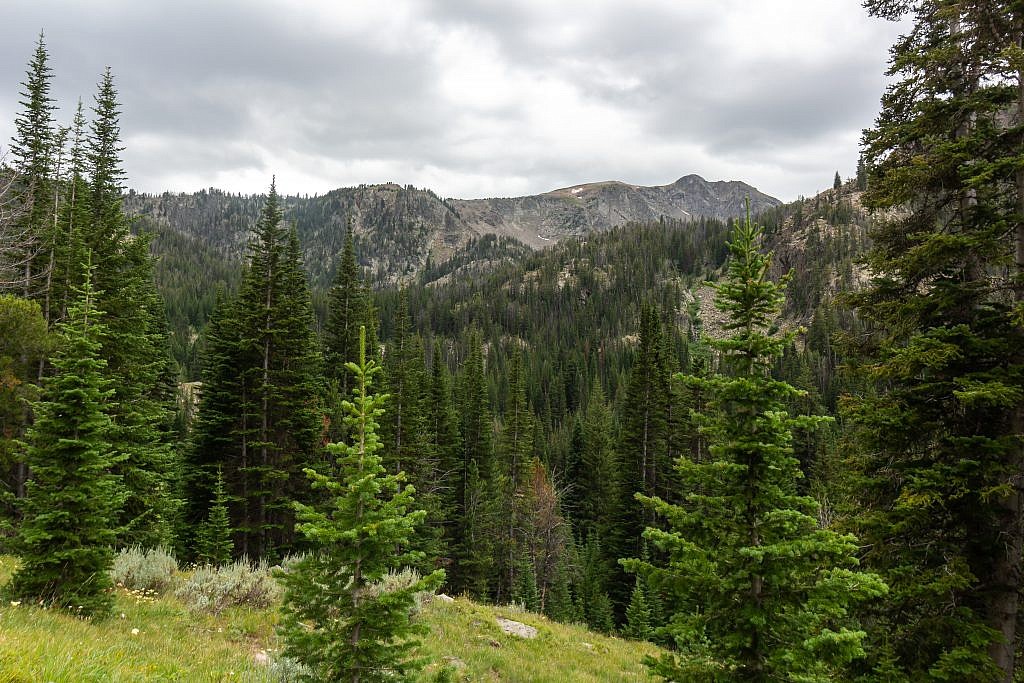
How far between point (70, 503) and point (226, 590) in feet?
13.9

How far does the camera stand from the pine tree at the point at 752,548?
4.88 meters

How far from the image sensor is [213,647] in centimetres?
817

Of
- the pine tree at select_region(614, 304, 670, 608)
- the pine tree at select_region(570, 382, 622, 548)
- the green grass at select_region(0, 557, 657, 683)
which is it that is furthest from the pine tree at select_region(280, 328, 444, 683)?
the pine tree at select_region(570, 382, 622, 548)

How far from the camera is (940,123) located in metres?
8.93

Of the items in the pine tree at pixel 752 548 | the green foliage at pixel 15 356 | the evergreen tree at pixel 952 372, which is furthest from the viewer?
the green foliage at pixel 15 356

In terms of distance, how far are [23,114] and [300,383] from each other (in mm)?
15911

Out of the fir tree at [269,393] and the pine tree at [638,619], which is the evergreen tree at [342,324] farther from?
the pine tree at [638,619]

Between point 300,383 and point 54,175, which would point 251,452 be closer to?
point 300,383

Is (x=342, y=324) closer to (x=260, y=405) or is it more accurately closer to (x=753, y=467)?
(x=260, y=405)

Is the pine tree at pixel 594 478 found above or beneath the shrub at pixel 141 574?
beneath

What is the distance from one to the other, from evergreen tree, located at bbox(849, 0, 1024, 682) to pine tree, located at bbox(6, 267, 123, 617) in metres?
12.3

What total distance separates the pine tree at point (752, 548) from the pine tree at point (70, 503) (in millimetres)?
8389

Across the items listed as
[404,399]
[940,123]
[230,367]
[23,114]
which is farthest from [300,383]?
[940,123]


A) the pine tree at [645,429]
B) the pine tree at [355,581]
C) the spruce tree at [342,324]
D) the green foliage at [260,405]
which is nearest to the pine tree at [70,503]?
the pine tree at [355,581]
